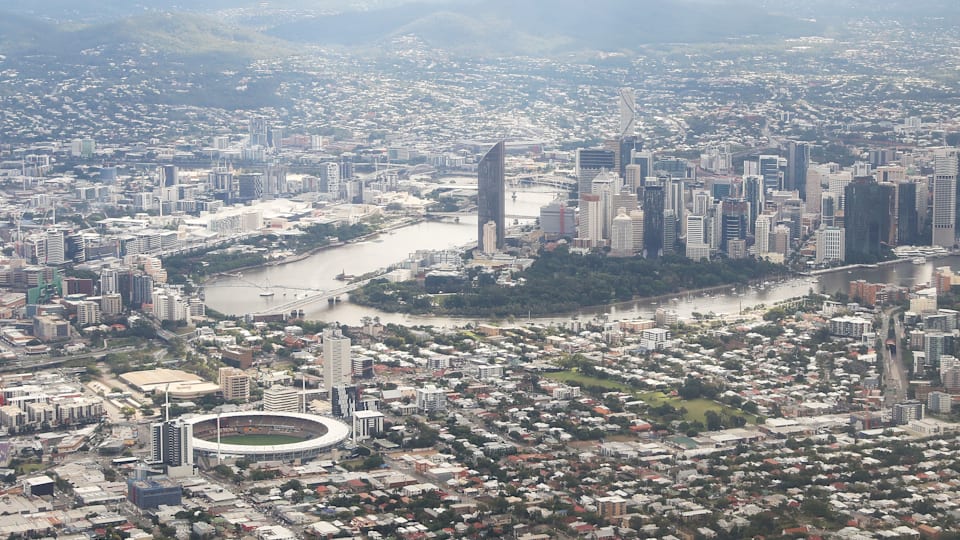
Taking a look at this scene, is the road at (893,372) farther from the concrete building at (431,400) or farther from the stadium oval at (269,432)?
the stadium oval at (269,432)

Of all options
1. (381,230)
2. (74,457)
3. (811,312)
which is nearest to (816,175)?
(381,230)

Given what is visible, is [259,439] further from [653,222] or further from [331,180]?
[331,180]

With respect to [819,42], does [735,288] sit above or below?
below

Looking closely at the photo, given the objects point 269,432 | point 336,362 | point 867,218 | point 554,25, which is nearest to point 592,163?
point 867,218

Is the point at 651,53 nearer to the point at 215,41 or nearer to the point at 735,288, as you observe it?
the point at 215,41

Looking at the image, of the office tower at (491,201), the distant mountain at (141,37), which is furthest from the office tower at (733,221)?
the distant mountain at (141,37)

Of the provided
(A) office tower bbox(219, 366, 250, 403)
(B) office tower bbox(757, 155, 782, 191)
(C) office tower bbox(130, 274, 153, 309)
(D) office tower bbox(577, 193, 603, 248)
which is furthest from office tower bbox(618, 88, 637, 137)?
(A) office tower bbox(219, 366, 250, 403)

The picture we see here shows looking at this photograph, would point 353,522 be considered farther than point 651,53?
No
